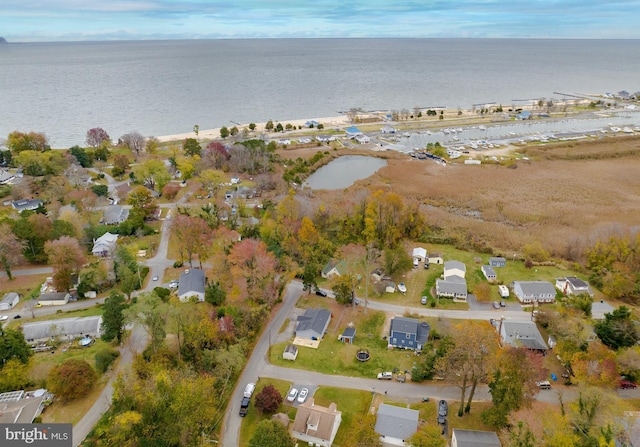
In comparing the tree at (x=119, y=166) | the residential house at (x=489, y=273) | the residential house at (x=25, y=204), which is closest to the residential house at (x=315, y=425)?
the residential house at (x=489, y=273)

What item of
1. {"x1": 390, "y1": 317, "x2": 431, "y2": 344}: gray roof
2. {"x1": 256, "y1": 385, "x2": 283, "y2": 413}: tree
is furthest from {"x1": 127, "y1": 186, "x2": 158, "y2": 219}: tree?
{"x1": 390, "y1": 317, "x2": 431, "y2": 344}: gray roof

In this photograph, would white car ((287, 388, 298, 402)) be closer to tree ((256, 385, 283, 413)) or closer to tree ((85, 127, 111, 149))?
tree ((256, 385, 283, 413))

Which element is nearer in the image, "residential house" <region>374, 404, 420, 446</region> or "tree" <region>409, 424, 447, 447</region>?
"tree" <region>409, 424, 447, 447</region>

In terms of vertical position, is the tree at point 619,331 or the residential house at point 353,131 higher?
the residential house at point 353,131

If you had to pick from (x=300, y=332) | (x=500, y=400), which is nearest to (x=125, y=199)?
(x=300, y=332)

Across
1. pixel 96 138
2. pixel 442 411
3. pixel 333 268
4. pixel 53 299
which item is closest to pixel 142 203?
pixel 53 299

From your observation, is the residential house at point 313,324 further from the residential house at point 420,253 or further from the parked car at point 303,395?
the residential house at point 420,253

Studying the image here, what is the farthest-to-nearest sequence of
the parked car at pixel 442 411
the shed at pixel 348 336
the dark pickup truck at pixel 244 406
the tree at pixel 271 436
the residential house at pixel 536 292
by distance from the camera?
the residential house at pixel 536 292
the shed at pixel 348 336
the dark pickup truck at pixel 244 406
the parked car at pixel 442 411
the tree at pixel 271 436
